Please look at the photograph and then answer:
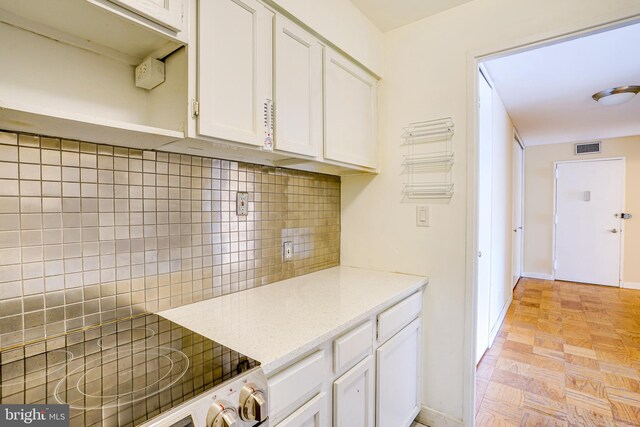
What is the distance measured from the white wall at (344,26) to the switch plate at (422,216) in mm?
868

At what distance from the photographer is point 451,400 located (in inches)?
68.3

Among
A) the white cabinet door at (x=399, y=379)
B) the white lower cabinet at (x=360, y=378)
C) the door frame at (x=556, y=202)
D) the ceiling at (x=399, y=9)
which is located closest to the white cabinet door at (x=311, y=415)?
the white lower cabinet at (x=360, y=378)

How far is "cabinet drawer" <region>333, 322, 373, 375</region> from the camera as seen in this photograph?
1.13m

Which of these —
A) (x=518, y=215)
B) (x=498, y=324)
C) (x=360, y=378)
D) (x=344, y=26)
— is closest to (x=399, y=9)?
(x=344, y=26)

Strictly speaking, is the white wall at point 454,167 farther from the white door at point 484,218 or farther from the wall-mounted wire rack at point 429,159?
the white door at point 484,218

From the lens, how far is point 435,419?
1.77 m

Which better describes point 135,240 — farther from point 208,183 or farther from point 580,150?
point 580,150

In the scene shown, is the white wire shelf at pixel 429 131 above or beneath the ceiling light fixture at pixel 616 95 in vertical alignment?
beneath

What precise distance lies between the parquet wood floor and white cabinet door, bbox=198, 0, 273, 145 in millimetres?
2159

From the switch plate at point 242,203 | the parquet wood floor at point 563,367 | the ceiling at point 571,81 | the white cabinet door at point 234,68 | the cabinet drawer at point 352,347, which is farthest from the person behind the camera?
the ceiling at point 571,81

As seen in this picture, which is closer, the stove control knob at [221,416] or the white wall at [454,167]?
the stove control knob at [221,416]

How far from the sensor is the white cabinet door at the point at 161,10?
84cm

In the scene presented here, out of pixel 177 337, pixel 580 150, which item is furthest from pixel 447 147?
pixel 580 150

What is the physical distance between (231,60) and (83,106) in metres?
0.51
